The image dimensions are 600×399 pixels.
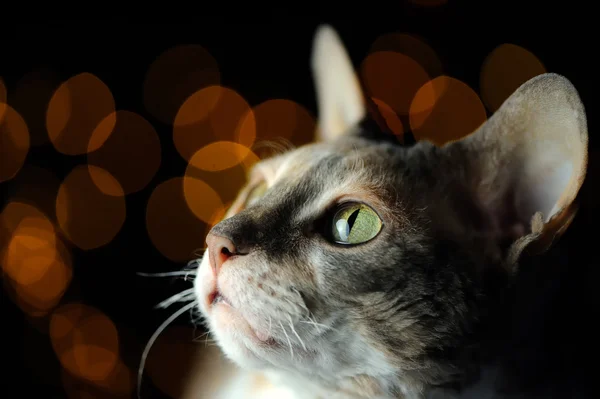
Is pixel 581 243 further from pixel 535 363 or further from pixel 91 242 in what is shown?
pixel 91 242

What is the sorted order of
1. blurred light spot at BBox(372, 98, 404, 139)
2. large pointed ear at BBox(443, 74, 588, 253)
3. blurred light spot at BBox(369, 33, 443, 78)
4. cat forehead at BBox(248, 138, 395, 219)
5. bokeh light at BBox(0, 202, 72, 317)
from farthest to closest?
1. bokeh light at BBox(0, 202, 72, 317)
2. blurred light spot at BBox(372, 98, 404, 139)
3. blurred light spot at BBox(369, 33, 443, 78)
4. cat forehead at BBox(248, 138, 395, 219)
5. large pointed ear at BBox(443, 74, 588, 253)

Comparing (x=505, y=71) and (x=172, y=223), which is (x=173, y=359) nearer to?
(x=172, y=223)

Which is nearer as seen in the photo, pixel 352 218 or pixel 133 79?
pixel 352 218

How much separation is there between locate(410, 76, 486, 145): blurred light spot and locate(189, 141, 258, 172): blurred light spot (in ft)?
1.14

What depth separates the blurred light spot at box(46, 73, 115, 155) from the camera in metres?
0.96

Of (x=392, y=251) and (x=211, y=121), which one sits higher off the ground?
(x=211, y=121)

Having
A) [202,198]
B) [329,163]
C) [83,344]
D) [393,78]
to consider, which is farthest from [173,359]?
[393,78]

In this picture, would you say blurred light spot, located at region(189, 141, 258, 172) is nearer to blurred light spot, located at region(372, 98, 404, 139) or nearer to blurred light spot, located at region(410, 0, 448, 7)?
blurred light spot, located at region(372, 98, 404, 139)

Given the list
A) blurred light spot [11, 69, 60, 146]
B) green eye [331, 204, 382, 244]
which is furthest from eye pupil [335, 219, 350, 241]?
blurred light spot [11, 69, 60, 146]

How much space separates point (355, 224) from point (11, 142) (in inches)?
26.2

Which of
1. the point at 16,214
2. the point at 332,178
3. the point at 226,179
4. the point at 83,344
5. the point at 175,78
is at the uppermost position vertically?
the point at 175,78

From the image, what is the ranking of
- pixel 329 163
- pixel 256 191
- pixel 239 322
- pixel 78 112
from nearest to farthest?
pixel 239 322, pixel 329 163, pixel 256 191, pixel 78 112

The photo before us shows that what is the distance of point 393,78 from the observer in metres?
0.87

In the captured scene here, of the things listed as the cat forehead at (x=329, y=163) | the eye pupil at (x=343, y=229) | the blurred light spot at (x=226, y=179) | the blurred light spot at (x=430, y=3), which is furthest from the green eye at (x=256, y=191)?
the blurred light spot at (x=430, y=3)
